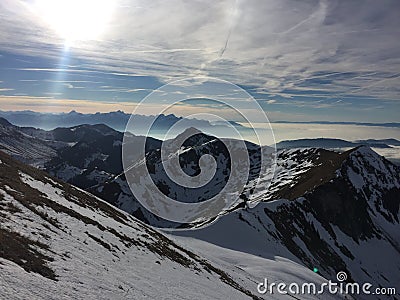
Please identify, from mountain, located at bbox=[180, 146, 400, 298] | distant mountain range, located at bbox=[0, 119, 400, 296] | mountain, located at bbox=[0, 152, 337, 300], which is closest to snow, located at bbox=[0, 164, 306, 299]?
mountain, located at bbox=[0, 152, 337, 300]

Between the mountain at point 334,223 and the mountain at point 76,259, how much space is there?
4146 centimetres

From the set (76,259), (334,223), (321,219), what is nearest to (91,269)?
(76,259)

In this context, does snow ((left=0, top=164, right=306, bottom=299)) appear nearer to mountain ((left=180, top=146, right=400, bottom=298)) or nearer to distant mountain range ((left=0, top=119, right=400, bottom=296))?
distant mountain range ((left=0, top=119, right=400, bottom=296))

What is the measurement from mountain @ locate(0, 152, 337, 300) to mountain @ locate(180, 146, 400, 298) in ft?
136

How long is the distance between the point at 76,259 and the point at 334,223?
442 feet

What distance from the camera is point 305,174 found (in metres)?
178

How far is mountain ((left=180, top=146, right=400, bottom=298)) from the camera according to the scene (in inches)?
3292

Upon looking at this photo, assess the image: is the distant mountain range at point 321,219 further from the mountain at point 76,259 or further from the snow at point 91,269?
the snow at point 91,269

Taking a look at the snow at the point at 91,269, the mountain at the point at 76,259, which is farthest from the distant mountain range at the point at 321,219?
the snow at the point at 91,269

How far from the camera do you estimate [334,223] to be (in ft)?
450

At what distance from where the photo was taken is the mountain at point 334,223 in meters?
83.6

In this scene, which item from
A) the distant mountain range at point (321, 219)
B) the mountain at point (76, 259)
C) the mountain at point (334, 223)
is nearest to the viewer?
the mountain at point (76, 259)

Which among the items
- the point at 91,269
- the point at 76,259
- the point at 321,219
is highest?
the point at 321,219

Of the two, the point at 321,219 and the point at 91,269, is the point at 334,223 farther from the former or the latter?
the point at 91,269
